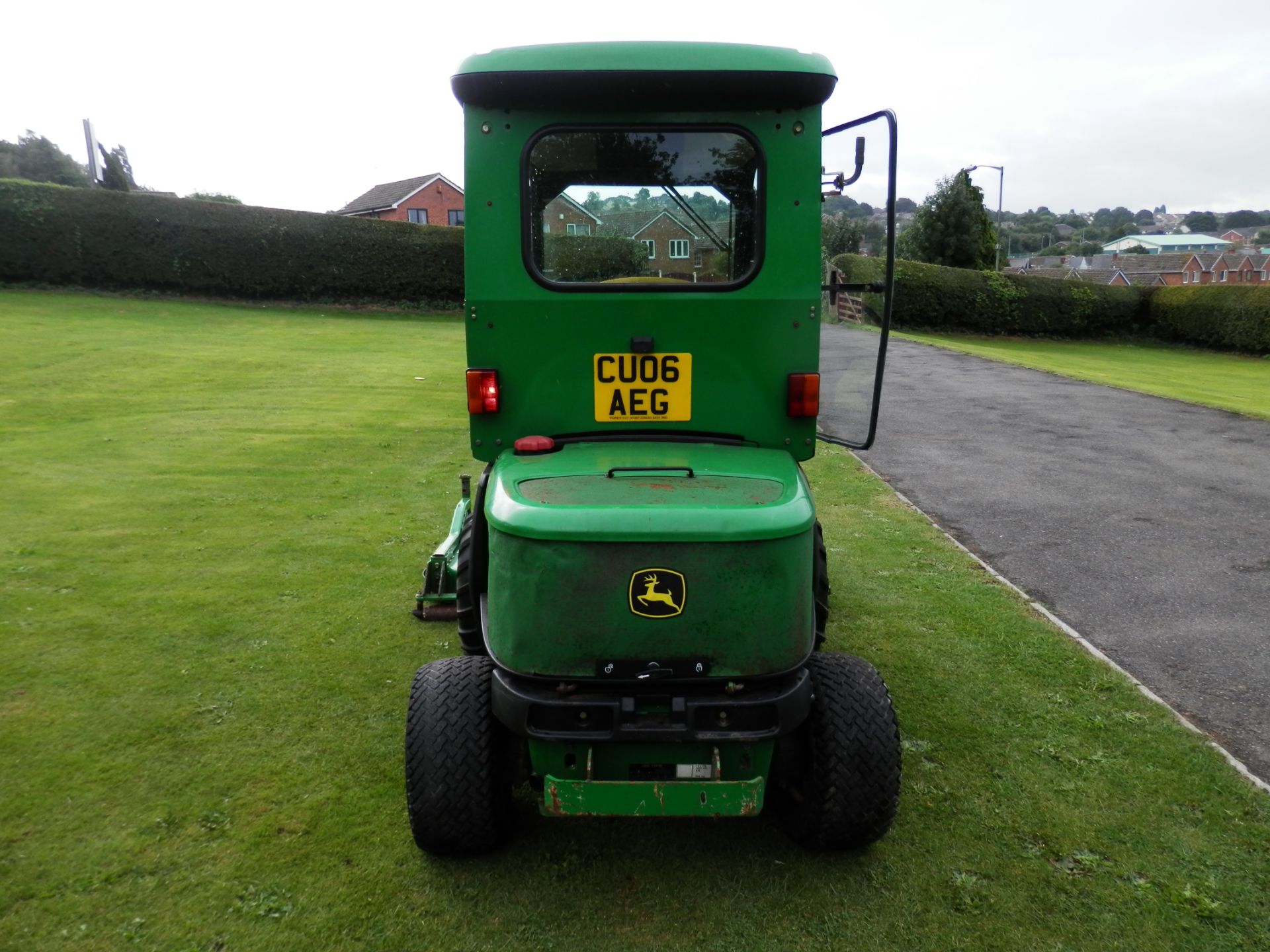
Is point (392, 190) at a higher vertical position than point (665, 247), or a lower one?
higher

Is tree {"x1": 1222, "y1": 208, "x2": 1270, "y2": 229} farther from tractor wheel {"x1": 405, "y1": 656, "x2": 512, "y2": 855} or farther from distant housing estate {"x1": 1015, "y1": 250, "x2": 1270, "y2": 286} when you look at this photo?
tractor wheel {"x1": 405, "y1": 656, "x2": 512, "y2": 855}

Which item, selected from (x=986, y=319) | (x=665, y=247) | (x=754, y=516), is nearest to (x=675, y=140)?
(x=665, y=247)

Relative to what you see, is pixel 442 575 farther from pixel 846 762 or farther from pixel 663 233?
pixel 846 762

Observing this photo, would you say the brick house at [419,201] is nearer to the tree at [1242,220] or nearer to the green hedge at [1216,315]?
the green hedge at [1216,315]

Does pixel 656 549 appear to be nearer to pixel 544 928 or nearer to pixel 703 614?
pixel 703 614

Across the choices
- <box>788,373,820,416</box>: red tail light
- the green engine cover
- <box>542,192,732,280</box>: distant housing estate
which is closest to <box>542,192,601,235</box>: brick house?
<box>542,192,732,280</box>: distant housing estate

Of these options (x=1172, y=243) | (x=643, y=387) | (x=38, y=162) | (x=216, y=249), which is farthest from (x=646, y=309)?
(x=1172, y=243)

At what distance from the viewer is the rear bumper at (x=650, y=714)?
9.71 feet

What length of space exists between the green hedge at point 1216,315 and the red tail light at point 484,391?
101 feet

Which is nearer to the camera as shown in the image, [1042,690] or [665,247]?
[665,247]

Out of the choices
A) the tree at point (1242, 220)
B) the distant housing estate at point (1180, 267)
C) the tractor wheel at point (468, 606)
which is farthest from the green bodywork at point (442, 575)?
the tree at point (1242, 220)

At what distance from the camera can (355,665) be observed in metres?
4.96

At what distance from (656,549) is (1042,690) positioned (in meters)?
2.79

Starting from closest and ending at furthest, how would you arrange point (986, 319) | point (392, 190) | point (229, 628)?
point (229, 628), point (986, 319), point (392, 190)
